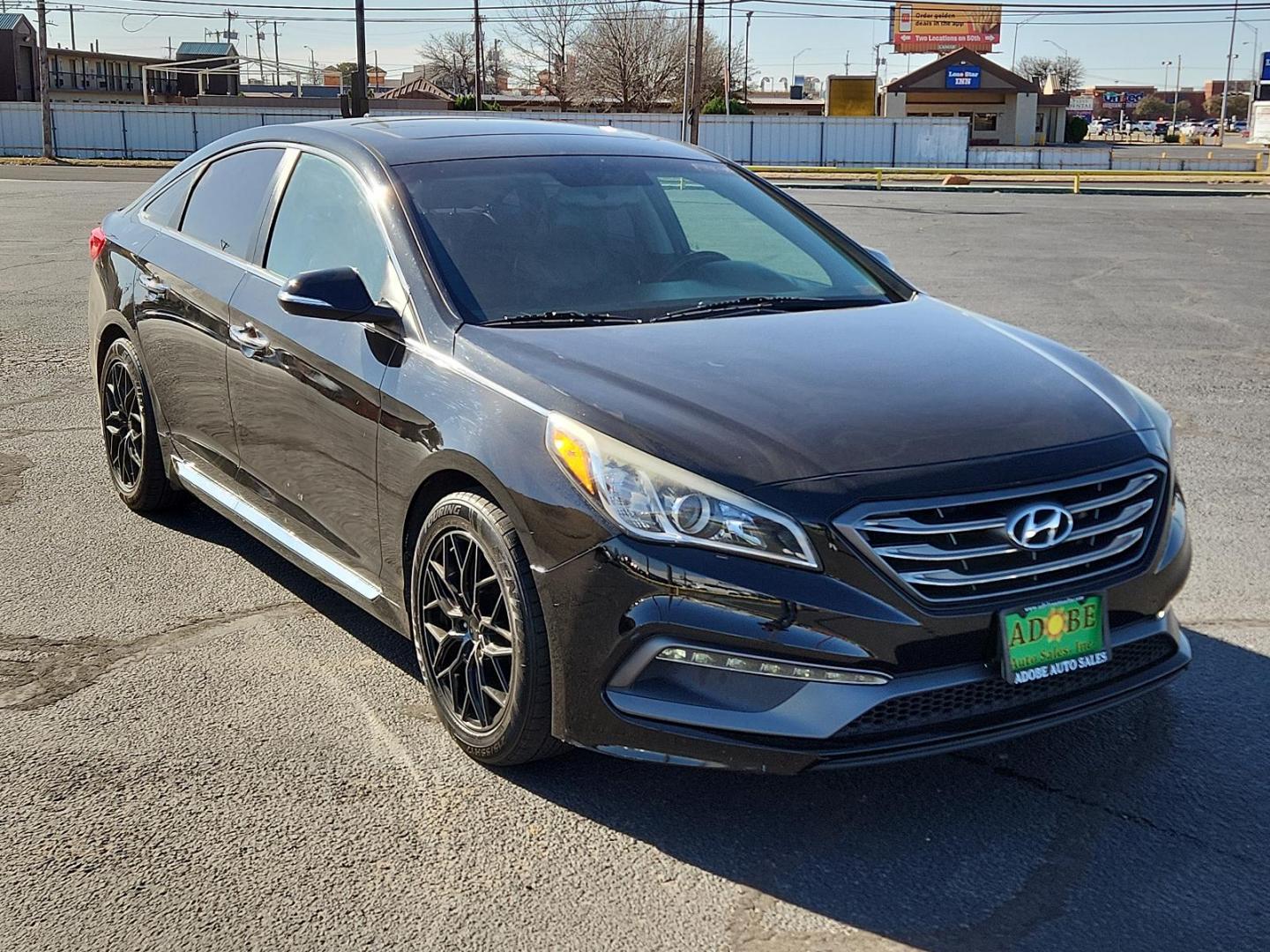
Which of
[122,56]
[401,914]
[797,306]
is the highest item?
[122,56]

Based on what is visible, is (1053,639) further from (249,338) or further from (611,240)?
(249,338)

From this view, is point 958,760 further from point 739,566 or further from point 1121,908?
point 739,566

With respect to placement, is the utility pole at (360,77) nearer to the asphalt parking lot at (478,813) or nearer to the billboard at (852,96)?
the asphalt parking lot at (478,813)

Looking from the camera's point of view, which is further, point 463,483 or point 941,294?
point 941,294

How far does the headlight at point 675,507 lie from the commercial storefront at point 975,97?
249ft

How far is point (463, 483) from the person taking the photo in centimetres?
348

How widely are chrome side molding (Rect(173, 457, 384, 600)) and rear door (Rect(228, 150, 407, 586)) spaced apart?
0.07ft

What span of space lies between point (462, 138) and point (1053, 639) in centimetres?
268

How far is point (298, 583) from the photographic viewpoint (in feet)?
16.5

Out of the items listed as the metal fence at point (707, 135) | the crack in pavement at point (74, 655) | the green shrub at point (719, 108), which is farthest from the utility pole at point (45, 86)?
the crack in pavement at point (74, 655)

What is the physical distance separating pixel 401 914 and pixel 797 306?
86.5 inches

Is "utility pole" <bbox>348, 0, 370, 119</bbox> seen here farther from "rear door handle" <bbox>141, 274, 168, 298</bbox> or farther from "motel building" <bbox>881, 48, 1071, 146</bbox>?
"motel building" <bbox>881, 48, 1071, 146</bbox>

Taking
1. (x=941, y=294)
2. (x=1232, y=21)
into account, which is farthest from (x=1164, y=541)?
(x=1232, y=21)

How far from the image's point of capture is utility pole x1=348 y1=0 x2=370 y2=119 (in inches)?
1449
